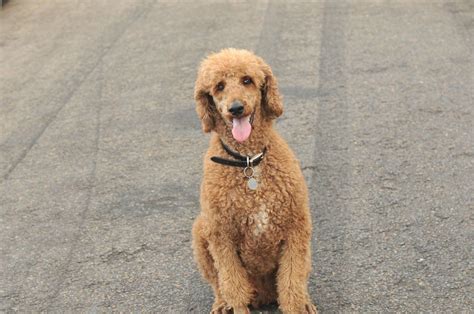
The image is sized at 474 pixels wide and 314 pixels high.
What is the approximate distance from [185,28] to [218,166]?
6.45 meters

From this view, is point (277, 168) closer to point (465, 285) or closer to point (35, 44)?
point (465, 285)

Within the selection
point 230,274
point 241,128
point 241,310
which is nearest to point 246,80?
point 241,128

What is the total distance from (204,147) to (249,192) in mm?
2913

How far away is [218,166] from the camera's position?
385 centimetres

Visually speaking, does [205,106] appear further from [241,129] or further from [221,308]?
[221,308]

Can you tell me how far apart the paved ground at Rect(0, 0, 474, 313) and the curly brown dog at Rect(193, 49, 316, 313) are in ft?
2.00

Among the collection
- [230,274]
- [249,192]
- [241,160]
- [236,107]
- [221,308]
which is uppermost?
[236,107]

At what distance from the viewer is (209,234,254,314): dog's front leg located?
12.6 feet

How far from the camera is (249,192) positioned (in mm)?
3752

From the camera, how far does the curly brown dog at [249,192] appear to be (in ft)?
12.2

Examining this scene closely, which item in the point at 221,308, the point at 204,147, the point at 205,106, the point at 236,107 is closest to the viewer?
the point at 236,107

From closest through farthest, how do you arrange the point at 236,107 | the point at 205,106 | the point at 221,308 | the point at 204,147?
the point at 236,107
the point at 205,106
the point at 221,308
the point at 204,147

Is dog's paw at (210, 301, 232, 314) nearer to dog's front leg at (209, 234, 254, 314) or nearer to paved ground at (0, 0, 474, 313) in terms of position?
dog's front leg at (209, 234, 254, 314)

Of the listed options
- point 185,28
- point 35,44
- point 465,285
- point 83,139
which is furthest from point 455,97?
point 35,44
